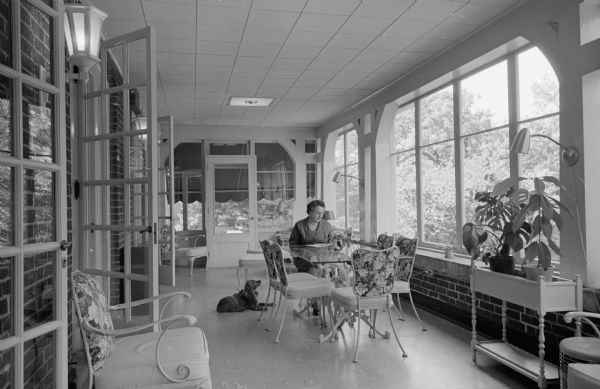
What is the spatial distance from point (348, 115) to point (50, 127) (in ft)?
22.4

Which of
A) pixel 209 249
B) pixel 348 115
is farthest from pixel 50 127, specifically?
pixel 209 249

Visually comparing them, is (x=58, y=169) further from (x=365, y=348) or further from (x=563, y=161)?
(x=563, y=161)

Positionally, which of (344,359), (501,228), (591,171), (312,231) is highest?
(591,171)

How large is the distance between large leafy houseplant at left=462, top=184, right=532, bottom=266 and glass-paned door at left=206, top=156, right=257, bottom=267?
6.72 meters

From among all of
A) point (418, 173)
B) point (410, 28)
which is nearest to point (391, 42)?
point (410, 28)

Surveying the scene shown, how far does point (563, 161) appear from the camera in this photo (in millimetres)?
3643

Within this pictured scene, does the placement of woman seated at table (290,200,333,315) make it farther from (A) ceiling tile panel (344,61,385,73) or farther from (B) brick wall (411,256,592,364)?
(A) ceiling tile panel (344,61,385,73)

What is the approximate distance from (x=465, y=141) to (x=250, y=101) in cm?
368

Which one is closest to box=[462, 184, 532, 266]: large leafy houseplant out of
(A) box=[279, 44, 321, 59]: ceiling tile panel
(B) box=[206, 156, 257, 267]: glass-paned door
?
(A) box=[279, 44, 321, 59]: ceiling tile panel

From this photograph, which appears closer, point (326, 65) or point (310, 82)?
point (326, 65)

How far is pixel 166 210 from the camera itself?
31.1ft

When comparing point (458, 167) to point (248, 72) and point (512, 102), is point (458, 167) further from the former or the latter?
point (248, 72)

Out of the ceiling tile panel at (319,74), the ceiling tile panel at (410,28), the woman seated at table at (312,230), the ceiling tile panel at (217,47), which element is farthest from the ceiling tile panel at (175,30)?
the woman seated at table at (312,230)

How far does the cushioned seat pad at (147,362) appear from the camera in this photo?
237 centimetres
